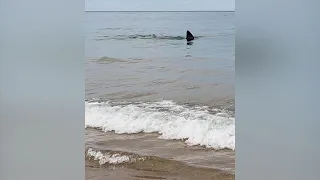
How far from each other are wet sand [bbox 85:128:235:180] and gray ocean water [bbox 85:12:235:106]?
0.57 ft

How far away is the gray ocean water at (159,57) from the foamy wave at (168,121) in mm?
38

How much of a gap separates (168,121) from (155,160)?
0.17 m

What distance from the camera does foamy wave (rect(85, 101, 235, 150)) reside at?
5.52 ft

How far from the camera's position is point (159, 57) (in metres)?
1.73

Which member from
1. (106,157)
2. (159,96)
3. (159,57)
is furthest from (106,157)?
(159,57)

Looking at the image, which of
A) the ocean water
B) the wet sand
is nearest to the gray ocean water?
the ocean water

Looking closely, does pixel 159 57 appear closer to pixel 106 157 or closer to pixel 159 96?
pixel 159 96

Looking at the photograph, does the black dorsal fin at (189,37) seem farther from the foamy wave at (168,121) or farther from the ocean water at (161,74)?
the foamy wave at (168,121)

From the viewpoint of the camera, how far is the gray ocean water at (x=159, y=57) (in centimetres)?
171

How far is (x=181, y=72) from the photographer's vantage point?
67.6 inches

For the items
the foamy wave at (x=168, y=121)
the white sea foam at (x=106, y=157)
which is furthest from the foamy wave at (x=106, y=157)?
the foamy wave at (x=168, y=121)
